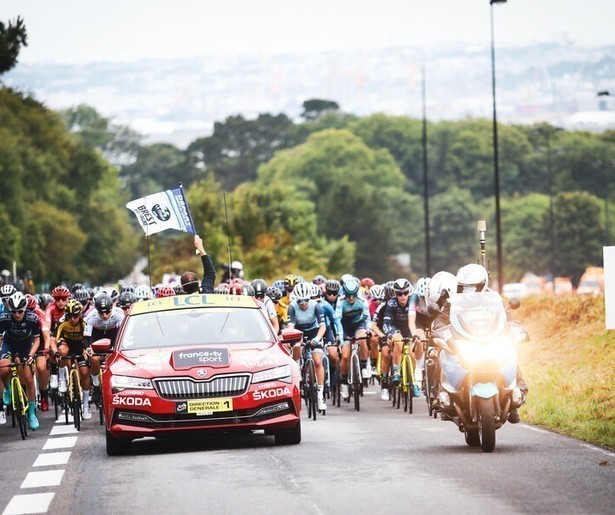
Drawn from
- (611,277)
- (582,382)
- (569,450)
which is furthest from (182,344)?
(582,382)

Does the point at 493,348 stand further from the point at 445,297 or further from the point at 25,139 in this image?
the point at 25,139

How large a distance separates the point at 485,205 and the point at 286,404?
6077 inches

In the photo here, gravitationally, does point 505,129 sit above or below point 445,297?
above

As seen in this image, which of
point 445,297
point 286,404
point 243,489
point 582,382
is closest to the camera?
point 243,489

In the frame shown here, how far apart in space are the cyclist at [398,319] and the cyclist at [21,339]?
5090 millimetres

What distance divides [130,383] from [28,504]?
11.1ft

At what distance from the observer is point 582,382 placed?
2477cm

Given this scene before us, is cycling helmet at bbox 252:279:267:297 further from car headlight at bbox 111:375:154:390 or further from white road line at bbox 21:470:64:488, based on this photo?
white road line at bbox 21:470:64:488

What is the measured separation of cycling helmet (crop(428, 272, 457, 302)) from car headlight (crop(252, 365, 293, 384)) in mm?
2034

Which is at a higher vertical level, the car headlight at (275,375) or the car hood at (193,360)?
the car hood at (193,360)

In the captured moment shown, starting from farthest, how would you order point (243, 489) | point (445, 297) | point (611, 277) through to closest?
point (611, 277) < point (445, 297) < point (243, 489)

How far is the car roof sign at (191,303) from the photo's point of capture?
18.5 m

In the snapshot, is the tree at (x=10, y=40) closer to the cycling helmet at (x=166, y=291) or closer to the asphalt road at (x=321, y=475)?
the cycling helmet at (x=166, y=291)

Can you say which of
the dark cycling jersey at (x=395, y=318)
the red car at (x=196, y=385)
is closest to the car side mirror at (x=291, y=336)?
the red car at (x=196, y=385)
